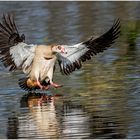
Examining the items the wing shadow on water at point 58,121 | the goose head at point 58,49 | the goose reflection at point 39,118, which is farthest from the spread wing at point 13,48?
the wing shadow on water at point 58,121

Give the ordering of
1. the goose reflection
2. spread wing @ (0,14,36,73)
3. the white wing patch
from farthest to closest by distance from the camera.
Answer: the white wing patch → spread wing @ (0,14,36,73) → the goose reflection

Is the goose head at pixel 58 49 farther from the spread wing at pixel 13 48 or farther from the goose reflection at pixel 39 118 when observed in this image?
the goose reflection at pixel 39 118

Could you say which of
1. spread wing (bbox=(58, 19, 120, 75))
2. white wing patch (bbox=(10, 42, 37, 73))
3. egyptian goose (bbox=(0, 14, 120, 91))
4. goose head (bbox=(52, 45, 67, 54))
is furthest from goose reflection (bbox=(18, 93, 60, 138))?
spread wing (bbox=(58, 19, 120, 75))

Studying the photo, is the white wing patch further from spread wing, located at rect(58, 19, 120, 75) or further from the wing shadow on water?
the wing shadow on water

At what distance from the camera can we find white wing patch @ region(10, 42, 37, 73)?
12977 mm

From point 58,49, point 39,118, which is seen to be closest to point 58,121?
point 39,118

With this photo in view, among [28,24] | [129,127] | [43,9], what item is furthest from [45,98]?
[43,9]

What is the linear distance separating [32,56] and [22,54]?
0.17 m

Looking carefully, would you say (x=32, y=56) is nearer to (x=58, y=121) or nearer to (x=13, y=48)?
(x=13, y=48)

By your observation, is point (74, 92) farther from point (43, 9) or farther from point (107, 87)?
point (43, 9)

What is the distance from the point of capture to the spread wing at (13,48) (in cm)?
1287

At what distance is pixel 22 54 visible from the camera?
515 inches

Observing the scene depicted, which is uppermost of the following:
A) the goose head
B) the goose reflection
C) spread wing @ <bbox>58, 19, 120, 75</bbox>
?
the goose head

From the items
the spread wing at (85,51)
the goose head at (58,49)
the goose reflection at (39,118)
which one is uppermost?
the goose head at (58,49)
